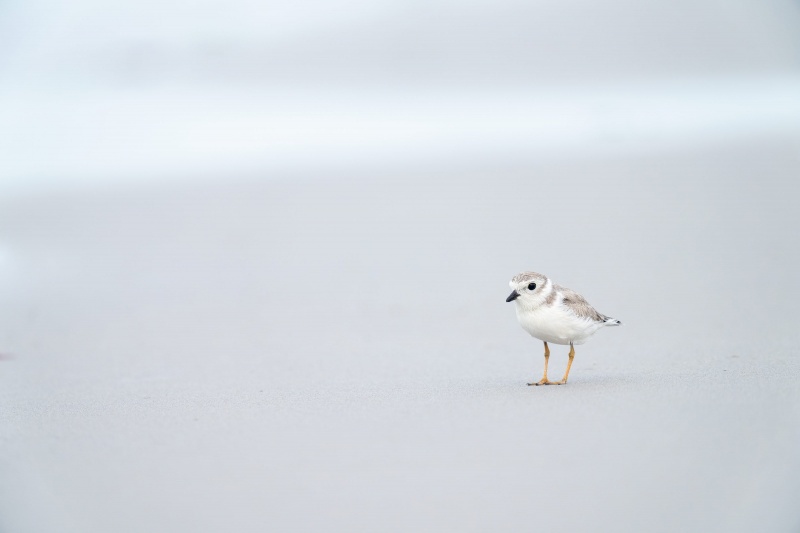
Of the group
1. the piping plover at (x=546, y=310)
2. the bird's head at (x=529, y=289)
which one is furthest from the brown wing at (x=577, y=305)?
the bird's head at (x=529, y=289)

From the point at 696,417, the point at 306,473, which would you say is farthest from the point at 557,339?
the point at 306,473

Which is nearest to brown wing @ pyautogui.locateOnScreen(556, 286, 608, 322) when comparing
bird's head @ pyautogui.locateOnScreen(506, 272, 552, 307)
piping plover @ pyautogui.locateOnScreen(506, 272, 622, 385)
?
piping plover @ pyautogui.locateOnScreen(506, 272, 622, 385)

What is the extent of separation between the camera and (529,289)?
15.2 ft

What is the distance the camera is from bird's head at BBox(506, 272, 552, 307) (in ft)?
15.1

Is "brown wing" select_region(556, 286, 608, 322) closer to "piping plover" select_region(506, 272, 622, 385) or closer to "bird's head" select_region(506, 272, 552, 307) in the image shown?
"piping plover" select_region(506, 272, 622, 385)

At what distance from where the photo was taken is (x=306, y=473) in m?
3.31

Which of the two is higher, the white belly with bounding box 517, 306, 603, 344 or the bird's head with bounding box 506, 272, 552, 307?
the bird's head with bounding box 506, 272, 552, 307

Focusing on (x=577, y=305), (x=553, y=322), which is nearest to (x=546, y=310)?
(x=553, y=322)

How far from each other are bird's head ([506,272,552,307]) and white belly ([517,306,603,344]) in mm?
47

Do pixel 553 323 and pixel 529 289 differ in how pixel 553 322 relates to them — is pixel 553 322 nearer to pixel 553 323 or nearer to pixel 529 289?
pixel 553 323

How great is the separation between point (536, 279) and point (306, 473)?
1798mm

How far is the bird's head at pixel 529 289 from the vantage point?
15.1ft

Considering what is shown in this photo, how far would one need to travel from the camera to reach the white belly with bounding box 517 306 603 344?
4.61 m

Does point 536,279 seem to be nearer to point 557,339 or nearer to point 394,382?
point 557,339
